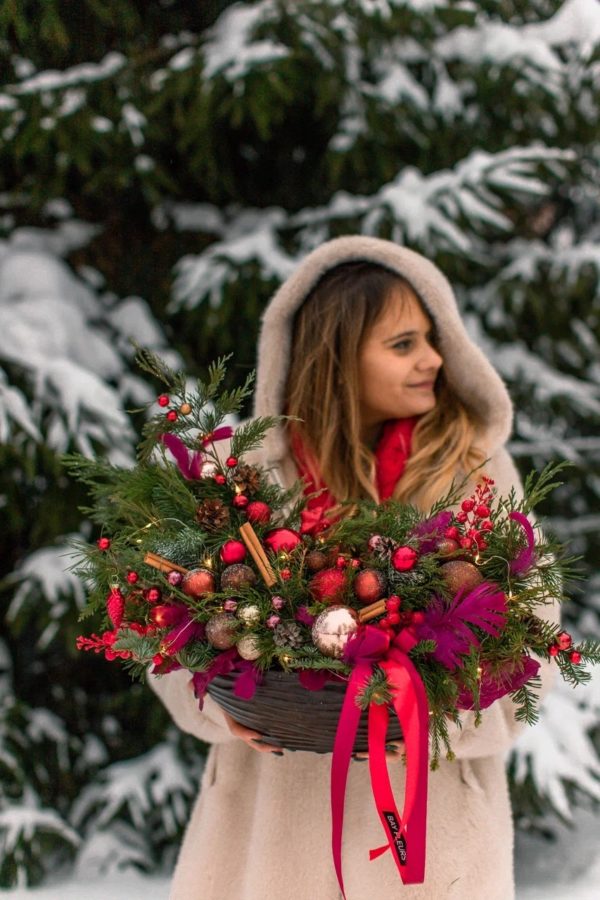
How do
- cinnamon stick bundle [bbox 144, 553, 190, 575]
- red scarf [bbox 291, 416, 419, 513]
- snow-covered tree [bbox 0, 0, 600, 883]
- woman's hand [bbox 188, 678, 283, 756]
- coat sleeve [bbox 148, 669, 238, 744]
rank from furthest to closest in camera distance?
snow-covered tree [bbox 0, 0, 600, 883]
red scarf [bbox 291, 416, 419, 513]
coat sleeve [bbox 148, 669, 238, 744]
woman's hand [bbox 188, 678, 283, 756]
cinnamon stick bundle [bbox 144, 553, 190, 575]

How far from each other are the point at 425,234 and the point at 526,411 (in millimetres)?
636

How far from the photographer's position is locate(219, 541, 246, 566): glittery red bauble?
3.00 ft

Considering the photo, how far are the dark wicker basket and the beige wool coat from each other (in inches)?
7.9

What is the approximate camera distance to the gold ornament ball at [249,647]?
0.87m

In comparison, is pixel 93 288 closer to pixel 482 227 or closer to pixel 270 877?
pixel 482 227

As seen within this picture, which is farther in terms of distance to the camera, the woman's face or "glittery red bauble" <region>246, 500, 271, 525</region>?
the woman's face

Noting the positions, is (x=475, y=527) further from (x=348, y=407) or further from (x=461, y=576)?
(x=348, y=407)

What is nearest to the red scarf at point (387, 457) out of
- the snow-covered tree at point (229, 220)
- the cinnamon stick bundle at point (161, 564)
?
the cinnamon stick bundle at point (161, 564)

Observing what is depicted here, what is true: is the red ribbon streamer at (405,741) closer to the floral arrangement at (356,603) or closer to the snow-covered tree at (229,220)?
the floral arrangement at (356,603)

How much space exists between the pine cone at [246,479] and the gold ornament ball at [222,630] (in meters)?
0.17

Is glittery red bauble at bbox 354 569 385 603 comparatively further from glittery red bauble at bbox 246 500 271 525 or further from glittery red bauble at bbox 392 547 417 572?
glittery red bauble at bbox 246 500 271 525

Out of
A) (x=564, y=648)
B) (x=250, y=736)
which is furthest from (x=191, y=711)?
(x=564, y=648)

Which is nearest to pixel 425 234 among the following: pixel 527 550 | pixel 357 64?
pixel 357 64

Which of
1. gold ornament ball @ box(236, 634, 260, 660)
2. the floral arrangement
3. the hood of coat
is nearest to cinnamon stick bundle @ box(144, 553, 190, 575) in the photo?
the floral arrangement
